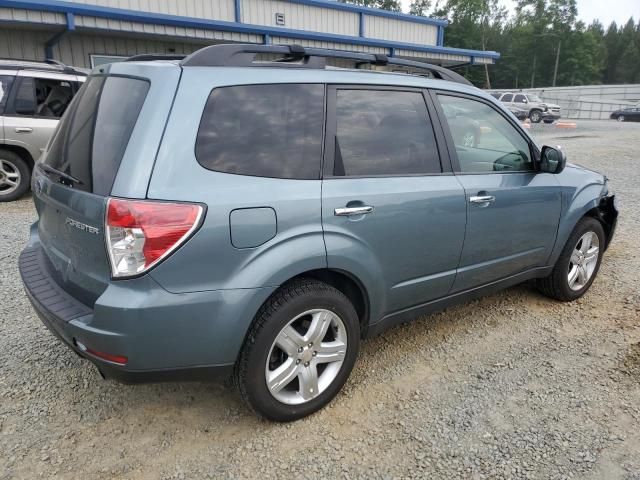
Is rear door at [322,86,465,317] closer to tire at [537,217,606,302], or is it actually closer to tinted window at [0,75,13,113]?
tire at [537,217,606,302]

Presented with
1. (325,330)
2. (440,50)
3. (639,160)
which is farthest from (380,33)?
(325,330)

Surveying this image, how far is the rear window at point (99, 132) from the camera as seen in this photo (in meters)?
2.21

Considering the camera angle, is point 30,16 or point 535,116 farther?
point 535,116

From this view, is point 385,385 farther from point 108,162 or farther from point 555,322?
point 108,162

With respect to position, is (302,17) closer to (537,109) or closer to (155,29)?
(155,29)

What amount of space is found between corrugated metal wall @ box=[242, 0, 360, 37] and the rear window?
13.3 meters

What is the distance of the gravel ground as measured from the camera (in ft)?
7.82

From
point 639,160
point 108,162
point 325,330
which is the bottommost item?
point 639,160

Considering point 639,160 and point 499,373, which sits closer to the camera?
point 499,373

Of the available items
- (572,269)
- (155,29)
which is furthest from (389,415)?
(155,29)

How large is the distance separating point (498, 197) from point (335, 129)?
51.6 inches

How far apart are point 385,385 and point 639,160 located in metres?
11.9

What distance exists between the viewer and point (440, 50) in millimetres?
18516

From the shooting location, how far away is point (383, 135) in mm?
2910
